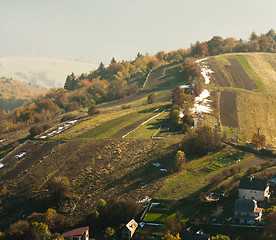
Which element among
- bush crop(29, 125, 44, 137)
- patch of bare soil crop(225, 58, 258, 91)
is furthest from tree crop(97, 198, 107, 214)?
patch of bare soil crop(225, 58, 258, 91)

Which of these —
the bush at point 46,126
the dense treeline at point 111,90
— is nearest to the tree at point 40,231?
the bush at point 46,126

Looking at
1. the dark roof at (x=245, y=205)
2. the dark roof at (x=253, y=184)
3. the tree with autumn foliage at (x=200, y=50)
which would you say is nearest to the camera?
the dark roof at (x=245, y=205)

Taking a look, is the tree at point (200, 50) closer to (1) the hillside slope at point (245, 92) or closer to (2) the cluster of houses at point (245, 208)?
(1) the hillside slope at point (245, 92)

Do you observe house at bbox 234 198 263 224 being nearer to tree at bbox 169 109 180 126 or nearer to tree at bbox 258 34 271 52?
tree at bbox 169 109 180 126

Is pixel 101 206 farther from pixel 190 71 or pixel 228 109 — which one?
pixel 190 71

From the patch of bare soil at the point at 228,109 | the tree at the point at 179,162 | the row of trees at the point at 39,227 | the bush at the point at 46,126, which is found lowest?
the row of trees at the point at 39,227

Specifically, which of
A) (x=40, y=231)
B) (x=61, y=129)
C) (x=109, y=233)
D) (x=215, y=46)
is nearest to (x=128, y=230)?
(x=109, y=233)

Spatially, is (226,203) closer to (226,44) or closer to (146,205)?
(146,205)
